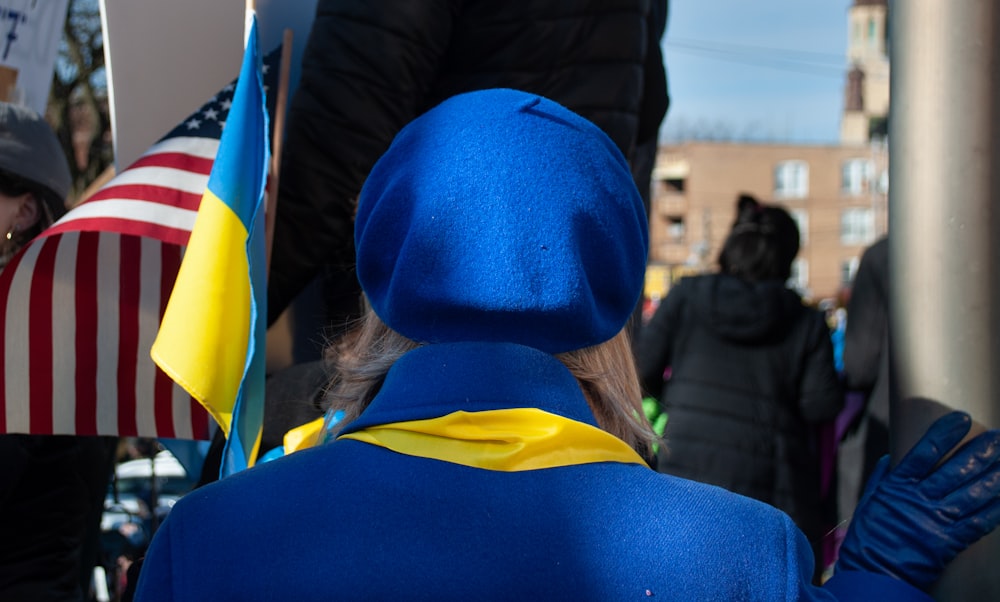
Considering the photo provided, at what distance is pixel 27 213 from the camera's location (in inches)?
92.8

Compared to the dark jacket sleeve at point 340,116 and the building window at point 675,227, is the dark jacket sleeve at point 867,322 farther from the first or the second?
the building window at point 675,227

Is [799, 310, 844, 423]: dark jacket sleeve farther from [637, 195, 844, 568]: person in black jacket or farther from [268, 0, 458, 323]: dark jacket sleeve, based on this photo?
[268, 0, 458, 323]: dark jacket sleeve

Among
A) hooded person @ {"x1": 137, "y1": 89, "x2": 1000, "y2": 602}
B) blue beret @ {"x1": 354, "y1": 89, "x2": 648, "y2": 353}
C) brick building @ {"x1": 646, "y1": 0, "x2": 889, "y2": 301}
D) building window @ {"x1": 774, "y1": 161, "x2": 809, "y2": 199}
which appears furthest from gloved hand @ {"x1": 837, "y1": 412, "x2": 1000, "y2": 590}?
building window @ {"x1": 774, "y1": 161, "x2": 809, "y2": 199}

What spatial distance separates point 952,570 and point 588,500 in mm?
667

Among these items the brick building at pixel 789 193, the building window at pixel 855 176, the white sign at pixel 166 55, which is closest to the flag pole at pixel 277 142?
the white sign at pixel 166 55

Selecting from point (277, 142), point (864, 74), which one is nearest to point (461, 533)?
point (277, 142)

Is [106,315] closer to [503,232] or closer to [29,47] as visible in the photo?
[29,47]

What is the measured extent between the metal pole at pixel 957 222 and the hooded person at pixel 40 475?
1.61 metres

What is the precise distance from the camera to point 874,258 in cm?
398

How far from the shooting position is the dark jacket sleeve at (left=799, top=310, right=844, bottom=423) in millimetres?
3943

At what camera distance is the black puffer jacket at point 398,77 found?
7.13 ft

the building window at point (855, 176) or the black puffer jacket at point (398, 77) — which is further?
the building window at point (855, 176)


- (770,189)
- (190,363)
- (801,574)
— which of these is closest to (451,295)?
(801,574)

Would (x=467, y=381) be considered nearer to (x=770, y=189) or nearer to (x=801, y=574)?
(x=801, y=574)
